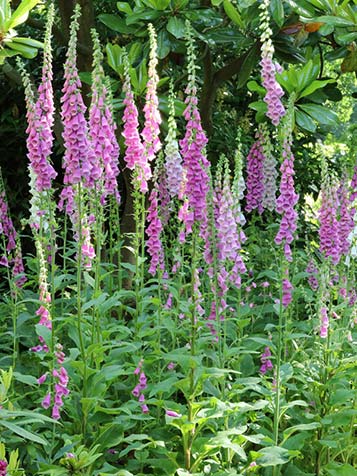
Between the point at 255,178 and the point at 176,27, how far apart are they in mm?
1220

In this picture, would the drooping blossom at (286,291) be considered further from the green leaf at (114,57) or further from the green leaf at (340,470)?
the green leaf at (114,57)

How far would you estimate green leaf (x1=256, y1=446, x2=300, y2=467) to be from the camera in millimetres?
3051

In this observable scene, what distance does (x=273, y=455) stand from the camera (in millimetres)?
3100

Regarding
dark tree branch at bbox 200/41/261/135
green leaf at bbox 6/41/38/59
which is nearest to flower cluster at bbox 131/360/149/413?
green leaf at bbox 6/41/38/59

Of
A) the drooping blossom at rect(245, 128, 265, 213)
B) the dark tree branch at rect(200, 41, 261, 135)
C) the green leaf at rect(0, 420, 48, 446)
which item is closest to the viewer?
the green leaf at rect(0, 420, 48, 446)

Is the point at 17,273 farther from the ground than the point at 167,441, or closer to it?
farther from the ground

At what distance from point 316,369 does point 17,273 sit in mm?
1662

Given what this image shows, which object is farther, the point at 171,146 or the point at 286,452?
the point at 171,146

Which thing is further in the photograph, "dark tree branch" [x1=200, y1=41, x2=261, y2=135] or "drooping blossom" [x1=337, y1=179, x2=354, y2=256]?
"dark tree branch" [x1=200, y1=41, x2=261, y2=135]

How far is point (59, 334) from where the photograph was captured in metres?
4.22

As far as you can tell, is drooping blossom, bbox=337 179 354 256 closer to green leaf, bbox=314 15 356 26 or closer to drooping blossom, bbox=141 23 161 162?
green leaf, bbox=314 15 356 26

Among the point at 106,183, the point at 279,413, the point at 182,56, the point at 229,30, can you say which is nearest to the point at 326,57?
the point at 229,30

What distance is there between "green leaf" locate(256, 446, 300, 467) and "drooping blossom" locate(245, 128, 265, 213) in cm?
213

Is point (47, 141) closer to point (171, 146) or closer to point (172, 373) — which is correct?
point (171, 146)
